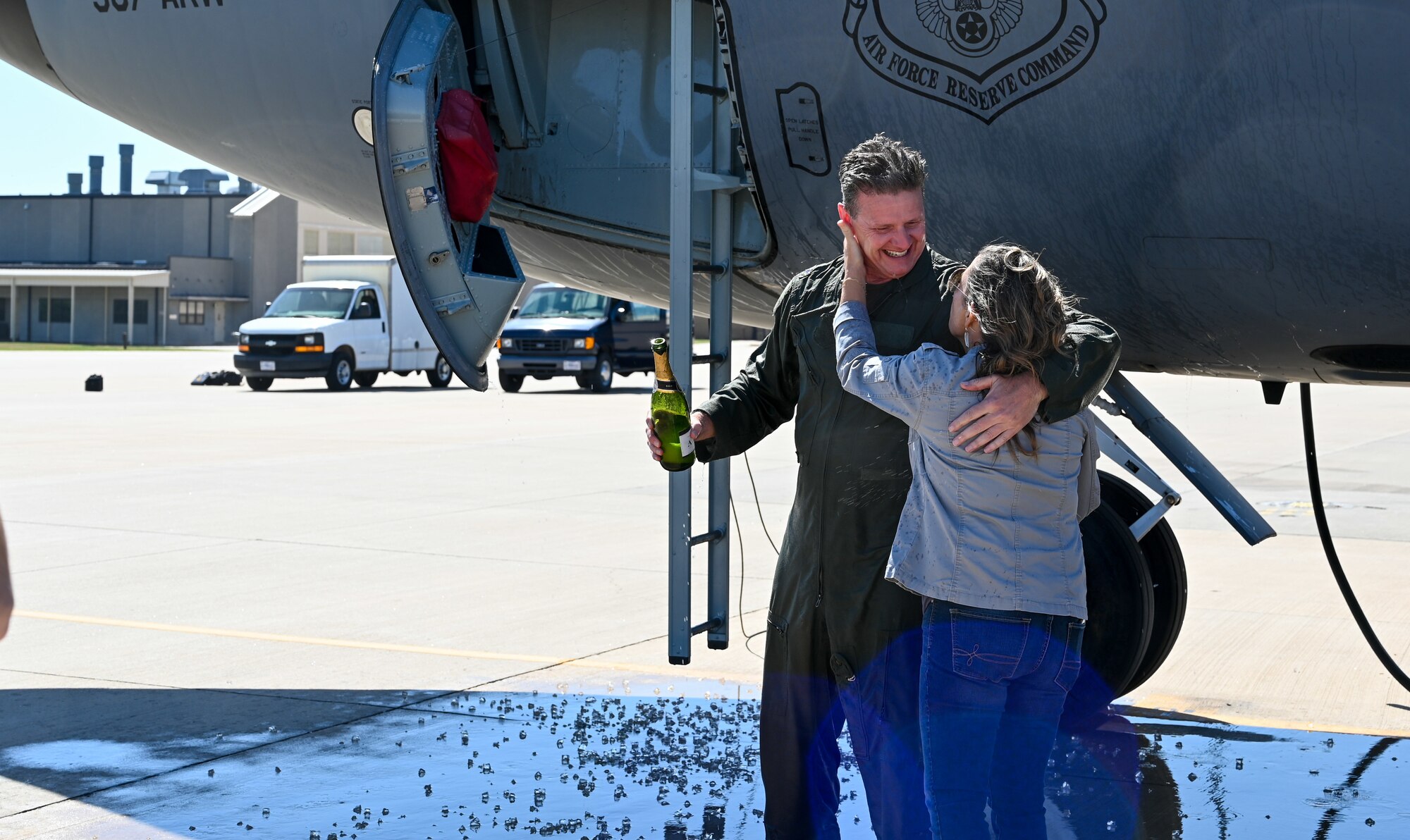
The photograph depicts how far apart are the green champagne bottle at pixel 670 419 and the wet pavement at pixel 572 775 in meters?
1.20

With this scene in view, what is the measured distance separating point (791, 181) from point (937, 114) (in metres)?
0.55

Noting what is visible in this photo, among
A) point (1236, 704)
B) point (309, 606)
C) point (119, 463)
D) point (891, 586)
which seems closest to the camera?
point (891, 586)

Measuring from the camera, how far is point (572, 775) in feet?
16.0

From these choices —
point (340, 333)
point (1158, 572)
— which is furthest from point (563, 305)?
point (1158, 572)

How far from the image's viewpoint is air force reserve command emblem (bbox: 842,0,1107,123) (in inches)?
168

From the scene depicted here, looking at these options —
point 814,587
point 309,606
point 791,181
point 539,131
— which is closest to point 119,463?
point 309,606

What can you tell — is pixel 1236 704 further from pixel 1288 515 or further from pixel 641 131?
pixel 1288 515

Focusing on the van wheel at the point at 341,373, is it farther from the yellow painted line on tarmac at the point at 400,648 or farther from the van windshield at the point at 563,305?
the yellow painted line on tarmac at the point at 400,648

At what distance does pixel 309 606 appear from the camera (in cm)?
758

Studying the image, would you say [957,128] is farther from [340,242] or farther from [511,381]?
[340,242]

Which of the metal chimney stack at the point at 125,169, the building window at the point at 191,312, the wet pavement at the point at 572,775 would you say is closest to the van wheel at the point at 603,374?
the wet pavement at the point at 572,775

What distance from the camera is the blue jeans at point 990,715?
298 cm

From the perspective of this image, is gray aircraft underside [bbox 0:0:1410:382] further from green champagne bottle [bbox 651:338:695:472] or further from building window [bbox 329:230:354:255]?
building window [bbox 329:230:354:255]

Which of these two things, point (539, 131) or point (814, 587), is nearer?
point (814, 587)
